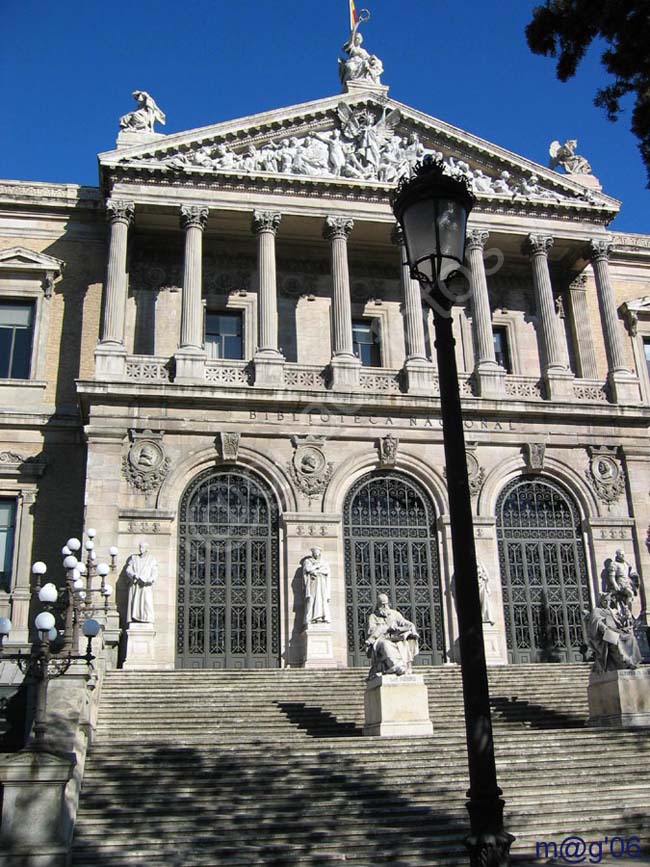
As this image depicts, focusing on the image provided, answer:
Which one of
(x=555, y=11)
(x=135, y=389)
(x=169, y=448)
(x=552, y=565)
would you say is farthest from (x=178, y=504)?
(x=555, y=11)

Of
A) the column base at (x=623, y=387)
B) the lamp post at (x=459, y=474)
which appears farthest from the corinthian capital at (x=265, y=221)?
the lamp post at (x=459, y=474)

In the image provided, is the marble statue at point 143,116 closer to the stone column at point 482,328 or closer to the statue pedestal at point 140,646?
the stone column at point 482,328

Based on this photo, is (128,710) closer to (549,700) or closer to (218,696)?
(218,696)

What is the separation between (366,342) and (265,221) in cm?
482

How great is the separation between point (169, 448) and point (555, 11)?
16.2 metres

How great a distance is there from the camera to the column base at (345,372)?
1004 inches

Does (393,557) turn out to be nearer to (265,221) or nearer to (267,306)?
(267,306)

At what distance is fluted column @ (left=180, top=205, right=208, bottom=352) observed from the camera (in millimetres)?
25281

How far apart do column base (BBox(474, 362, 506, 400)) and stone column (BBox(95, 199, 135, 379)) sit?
9.53 m

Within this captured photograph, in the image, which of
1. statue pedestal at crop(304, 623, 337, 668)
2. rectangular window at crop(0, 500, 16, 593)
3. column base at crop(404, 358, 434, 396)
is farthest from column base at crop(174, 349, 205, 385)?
statue pedestal at crop(304, 623, 337, 668)

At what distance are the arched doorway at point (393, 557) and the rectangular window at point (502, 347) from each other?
20.7 ft

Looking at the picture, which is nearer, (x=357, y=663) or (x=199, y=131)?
(x=357, y=663)

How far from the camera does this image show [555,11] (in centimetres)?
995

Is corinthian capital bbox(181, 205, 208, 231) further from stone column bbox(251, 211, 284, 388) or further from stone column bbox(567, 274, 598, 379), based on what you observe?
stone column bbox(567, 274, 598, 379)
